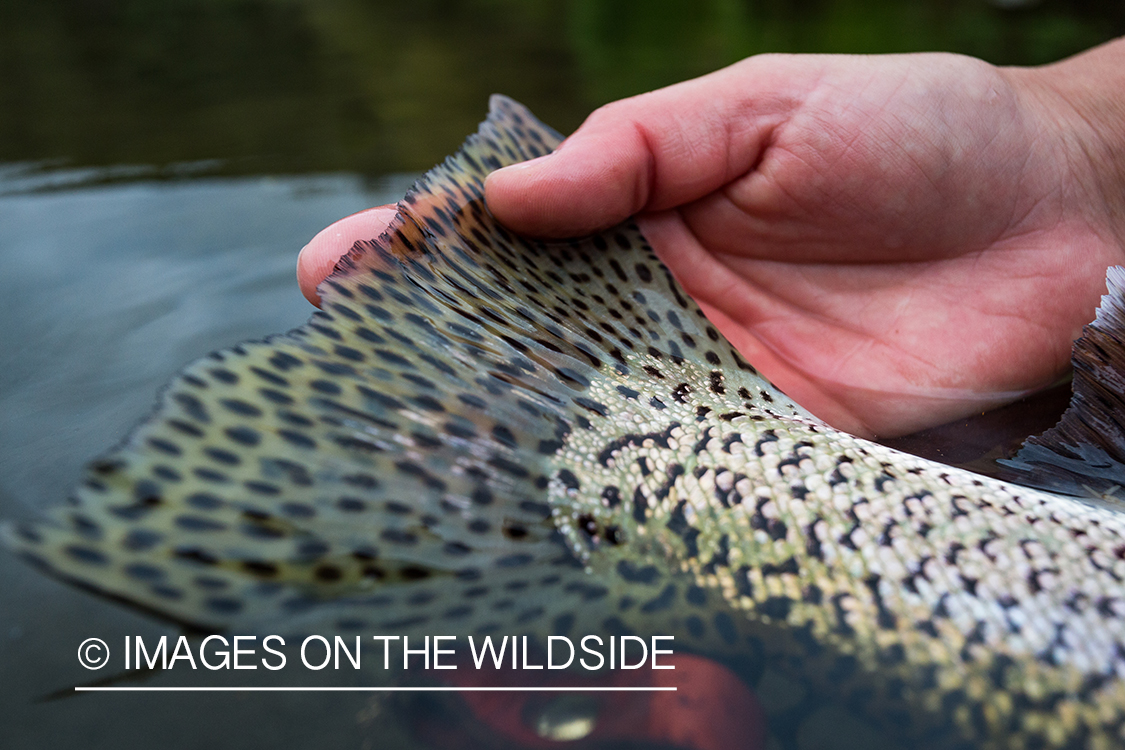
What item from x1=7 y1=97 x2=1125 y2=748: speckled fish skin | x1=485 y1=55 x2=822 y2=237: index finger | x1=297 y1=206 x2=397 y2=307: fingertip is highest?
x1=485 y1=55 x2=822 y2=237: index finger

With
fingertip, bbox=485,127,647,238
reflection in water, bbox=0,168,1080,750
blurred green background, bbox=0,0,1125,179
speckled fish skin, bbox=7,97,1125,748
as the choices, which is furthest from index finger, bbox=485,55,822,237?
blurred green background, bbox=0,0,1125,179

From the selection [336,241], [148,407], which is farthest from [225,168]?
[336,241]

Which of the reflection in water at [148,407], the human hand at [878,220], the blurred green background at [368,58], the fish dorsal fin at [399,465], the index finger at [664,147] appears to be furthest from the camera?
the blurred green background at [368,58]

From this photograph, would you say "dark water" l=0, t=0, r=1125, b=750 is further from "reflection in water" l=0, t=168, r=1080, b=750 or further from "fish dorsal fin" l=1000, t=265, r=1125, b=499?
"fish dorsal fin" l=1000, t=265, r=1125, b=499

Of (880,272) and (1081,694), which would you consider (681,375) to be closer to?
(1081,694)

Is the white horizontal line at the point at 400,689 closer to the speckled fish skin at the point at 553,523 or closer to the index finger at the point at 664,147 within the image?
the speckled fish skin at the point at 553,523

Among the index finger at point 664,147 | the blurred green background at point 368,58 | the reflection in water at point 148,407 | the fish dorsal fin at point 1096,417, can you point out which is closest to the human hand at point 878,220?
the index finger at point 664,147

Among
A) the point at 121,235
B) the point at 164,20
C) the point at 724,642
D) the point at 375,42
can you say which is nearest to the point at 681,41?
the point at 375,42

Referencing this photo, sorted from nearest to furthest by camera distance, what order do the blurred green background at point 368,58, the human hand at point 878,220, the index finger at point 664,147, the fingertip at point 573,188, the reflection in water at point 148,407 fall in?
1. the reflection in water at point 148,407
2. the fingertip at point 573,188
3. the index finger at point 664,147
4. the human hand at point 878,220
5. the blurred green background at point 368,58
